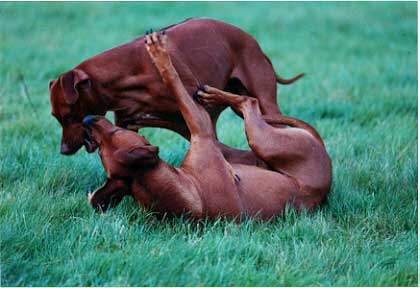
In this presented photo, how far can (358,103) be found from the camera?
25.0 ft

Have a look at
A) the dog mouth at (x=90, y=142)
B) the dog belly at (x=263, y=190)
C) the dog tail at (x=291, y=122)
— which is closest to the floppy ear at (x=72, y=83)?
the dog mouth at (x=90, y=142)

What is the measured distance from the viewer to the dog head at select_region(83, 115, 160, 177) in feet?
14.2

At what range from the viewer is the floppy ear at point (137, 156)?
4.30 m

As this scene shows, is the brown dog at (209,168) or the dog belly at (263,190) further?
the dog belly at (263,190)

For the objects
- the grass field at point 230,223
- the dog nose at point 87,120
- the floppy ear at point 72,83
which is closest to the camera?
the grass field at point 230,223

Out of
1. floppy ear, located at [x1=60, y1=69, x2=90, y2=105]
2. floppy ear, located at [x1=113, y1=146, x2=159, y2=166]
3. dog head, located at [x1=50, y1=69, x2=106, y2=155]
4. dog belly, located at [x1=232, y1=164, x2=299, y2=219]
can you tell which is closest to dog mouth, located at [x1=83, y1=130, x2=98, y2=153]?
dog head, located at [x1=50, y1=69, x2=106, y2=155]

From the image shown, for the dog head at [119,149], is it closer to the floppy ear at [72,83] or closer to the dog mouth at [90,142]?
the dog mouth at [90,142]

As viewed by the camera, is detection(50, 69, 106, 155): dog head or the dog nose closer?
the dog nose

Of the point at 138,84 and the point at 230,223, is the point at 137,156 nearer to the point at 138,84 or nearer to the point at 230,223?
the point at 230,223

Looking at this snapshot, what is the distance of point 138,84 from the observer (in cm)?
510

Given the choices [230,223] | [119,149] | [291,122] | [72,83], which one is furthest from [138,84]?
[230,223]

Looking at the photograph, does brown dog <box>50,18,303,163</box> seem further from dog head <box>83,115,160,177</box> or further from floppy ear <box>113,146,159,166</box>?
floppy ear <box>113,146,159,166</box>

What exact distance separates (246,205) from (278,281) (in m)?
0.99

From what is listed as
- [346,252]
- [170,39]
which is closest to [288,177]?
[346,252]
